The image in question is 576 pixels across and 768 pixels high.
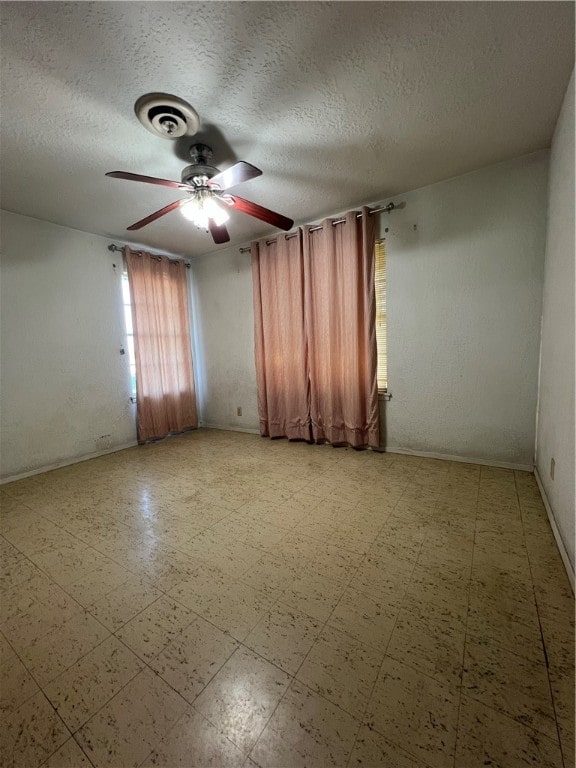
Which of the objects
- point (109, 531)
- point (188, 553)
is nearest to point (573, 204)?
point (188, 553)

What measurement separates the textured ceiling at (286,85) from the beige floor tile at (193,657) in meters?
2.66

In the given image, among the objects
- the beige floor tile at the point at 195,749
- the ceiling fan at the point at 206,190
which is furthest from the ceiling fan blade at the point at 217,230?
the beige floor tile at the point at 195,749

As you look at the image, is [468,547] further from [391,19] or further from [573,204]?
[391,19]

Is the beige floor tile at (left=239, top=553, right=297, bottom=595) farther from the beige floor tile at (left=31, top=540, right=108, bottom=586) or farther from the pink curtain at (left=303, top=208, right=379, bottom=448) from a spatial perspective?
the pink curtain at (left=303, top=208, right=379, bottom=448)

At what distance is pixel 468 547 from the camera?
5.49ft

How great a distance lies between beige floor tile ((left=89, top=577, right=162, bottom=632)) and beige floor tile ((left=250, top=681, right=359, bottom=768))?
794 mm

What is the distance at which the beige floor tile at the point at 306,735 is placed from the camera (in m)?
0.83

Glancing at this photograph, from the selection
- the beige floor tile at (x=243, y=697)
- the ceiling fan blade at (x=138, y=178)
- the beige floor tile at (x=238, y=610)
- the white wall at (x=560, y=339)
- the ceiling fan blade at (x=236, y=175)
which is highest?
the ceiling fan blade at (x=236, y=175)

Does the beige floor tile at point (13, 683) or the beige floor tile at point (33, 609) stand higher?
the beige floor tile at point (13, 683)

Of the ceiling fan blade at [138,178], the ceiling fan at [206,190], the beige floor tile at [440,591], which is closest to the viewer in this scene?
the beige floor tile at [440,591]

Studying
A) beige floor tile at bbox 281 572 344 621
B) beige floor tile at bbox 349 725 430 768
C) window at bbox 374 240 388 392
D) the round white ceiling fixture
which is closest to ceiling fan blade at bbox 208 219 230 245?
the round white ceiling fixture

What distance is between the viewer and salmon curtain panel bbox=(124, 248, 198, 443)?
150 inches

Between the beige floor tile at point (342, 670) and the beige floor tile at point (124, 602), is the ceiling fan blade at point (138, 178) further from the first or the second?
the beige floor tile at point (342, 670)

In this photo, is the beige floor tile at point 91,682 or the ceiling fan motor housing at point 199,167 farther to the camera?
the ceiling fan motor housing at point 199,167
